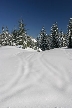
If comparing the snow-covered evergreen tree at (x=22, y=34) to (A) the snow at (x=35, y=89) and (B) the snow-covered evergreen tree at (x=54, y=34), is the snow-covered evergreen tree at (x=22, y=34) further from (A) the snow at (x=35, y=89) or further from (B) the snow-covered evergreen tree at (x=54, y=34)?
(A) the snow at (x=35, y=89)

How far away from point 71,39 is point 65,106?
154 feet

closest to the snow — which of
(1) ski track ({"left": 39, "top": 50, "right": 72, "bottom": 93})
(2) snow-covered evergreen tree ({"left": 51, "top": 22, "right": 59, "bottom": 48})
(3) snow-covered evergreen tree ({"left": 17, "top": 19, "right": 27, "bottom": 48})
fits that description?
(1) ski track ({"left": 39, "top": 50, "right": 72, "bottom": 93})

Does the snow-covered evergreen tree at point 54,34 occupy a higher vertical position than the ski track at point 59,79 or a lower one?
higher

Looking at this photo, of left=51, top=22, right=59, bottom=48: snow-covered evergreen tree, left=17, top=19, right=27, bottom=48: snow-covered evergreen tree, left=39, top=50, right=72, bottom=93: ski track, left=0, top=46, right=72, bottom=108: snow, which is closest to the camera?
left=0, top=46, right=72, bottom=108: snow

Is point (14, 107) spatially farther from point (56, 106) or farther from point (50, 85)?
point (50, 85)

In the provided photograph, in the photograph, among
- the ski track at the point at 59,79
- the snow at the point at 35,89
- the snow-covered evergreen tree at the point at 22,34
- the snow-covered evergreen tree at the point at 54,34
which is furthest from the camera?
the snow-covered evergreen tree at the point at 54,34

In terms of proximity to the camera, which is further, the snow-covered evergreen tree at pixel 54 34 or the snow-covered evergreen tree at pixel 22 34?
the snow-covered evergreen tree at pixel 54 34

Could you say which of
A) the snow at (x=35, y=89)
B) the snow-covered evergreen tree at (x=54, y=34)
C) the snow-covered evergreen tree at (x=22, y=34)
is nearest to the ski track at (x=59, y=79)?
the snow at (x=35, y=89)

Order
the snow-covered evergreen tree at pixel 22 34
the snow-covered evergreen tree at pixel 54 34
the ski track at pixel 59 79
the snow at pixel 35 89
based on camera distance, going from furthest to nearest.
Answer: the snow-covered evergreen tree at pixel 54 34
the snow-covered evergreen tree at pixel 22 34
the ski track at pixel 59 79
the snow at pixel 35 89

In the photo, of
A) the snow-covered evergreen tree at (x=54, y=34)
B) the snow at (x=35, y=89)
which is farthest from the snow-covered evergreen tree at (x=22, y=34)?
the snow at (x=35, y=89)

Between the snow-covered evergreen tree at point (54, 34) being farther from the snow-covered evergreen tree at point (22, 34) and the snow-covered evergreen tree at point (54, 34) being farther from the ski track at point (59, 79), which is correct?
the ski track at point (59, 79)

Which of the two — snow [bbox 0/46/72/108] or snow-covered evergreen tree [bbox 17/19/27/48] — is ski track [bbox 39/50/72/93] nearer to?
snow [bbox 0/46/72/108]

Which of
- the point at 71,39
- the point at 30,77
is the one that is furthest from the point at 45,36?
the point at 30,77

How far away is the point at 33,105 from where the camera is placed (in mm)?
4613
